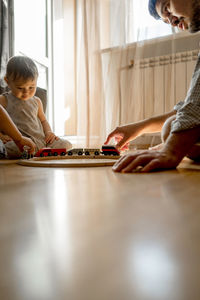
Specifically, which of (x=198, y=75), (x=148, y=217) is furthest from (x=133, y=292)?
(x=198, y=75)

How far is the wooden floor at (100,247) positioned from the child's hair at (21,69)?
129 centimetres

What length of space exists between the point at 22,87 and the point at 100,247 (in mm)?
1532

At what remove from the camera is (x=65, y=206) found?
0.32m

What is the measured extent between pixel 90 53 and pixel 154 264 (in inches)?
119

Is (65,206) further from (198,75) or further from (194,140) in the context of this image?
(198,75)

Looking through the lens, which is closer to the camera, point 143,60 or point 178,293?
point 178,293

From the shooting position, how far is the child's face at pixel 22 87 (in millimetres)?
1554

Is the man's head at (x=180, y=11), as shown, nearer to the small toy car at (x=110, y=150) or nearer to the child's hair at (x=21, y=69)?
the small toy car at (x=110, y=150)

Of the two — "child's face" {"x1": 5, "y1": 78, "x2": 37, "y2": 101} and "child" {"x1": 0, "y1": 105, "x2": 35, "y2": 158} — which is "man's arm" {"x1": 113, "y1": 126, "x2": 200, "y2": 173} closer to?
"child" {"x1": 0, "y1": 105, "x2": 35, "y2": 158}

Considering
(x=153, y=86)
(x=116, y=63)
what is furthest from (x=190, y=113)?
(x=116, y=63)

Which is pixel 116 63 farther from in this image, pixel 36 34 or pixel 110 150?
pixel 110 150

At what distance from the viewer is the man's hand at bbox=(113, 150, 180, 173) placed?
626 mm

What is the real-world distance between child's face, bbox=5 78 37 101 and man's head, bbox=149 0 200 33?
2.84ft

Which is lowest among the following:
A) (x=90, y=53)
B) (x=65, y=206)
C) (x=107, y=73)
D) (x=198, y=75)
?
(x=65, y=206)
